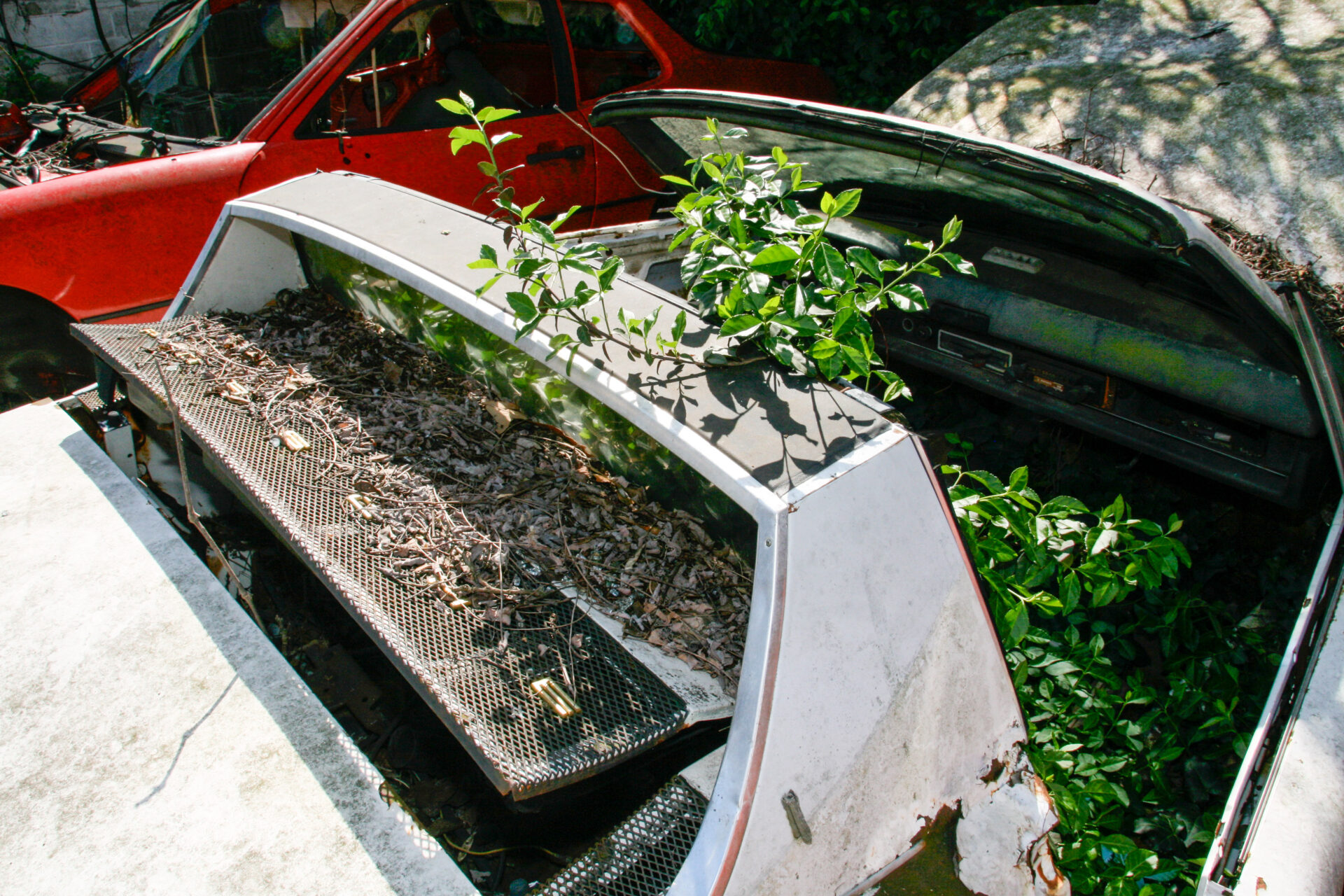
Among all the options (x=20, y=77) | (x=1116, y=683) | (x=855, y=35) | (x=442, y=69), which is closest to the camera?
(x=1116, y=683)

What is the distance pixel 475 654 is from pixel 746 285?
3.12 ft

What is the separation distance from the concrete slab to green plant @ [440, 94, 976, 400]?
3.54 feet

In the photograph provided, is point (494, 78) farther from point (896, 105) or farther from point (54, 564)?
point (54, 564)

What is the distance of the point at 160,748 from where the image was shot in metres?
1.93

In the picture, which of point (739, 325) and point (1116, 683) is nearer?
point (739, 325)

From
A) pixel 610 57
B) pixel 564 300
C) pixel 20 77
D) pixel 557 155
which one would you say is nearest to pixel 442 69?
pixel 557 155

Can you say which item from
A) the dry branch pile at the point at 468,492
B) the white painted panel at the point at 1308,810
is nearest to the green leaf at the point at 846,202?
the dry branch pile at the point at 468,492

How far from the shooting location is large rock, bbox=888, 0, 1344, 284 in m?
2.58

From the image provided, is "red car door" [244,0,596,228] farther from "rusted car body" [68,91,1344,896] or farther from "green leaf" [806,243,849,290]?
"green leaf" [806,243,849,290]

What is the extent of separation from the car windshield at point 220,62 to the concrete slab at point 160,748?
2.66 m

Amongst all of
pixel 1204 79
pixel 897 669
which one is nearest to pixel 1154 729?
pixel 897 669

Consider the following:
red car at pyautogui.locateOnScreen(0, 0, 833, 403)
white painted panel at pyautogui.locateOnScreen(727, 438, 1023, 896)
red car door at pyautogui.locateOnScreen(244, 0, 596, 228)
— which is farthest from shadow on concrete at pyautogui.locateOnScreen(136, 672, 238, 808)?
red car door at pyautogui.locateOnScreen(244, 0, 596, 228)

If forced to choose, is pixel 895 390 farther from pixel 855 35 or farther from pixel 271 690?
pixel 855 35

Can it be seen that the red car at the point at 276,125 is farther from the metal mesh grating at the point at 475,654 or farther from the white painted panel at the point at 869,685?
the white painted panel at the point at 869,685
